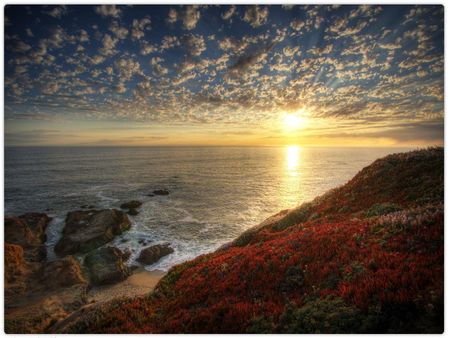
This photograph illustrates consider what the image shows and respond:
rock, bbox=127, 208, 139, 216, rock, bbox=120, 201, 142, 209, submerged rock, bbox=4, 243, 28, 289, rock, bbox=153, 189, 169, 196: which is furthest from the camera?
rock, bbox=153, 189, 169, 196

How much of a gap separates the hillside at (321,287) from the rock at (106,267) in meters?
12.4

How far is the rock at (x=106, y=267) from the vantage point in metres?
20.5

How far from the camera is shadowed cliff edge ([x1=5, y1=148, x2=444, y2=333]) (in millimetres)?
4785

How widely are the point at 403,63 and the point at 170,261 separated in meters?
24.8

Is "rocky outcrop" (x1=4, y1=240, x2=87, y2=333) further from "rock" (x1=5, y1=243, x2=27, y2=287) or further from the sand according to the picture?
the sand

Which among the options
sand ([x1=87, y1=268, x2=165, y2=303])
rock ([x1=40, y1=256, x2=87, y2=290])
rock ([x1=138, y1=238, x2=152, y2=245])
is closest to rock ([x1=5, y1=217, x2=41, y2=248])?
rock ([x1=40, y1=256, x2=87, y2=290])

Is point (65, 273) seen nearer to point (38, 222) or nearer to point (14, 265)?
point (14, 265)

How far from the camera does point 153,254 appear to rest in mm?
24719

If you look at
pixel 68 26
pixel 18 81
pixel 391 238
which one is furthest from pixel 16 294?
pixel 391 238

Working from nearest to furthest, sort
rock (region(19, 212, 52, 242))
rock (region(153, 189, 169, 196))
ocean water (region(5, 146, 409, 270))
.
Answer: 1. ocean water (region(5, 146, 409, 270))
2. rock (region(19, 212, 52, 242))
3. rock (region(153, 189, 169, 196))

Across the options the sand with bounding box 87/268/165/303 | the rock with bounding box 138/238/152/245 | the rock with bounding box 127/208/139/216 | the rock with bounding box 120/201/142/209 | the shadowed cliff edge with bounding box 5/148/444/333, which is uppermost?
the shadowed cliff edge with bounding box 5/148/444/333

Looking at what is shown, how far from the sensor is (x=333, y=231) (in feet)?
30.1

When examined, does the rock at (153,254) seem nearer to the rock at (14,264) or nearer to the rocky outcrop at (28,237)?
the rock at (14,264)

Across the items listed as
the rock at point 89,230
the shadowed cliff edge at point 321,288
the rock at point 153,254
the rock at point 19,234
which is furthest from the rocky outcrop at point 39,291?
the rock at point 153,254
